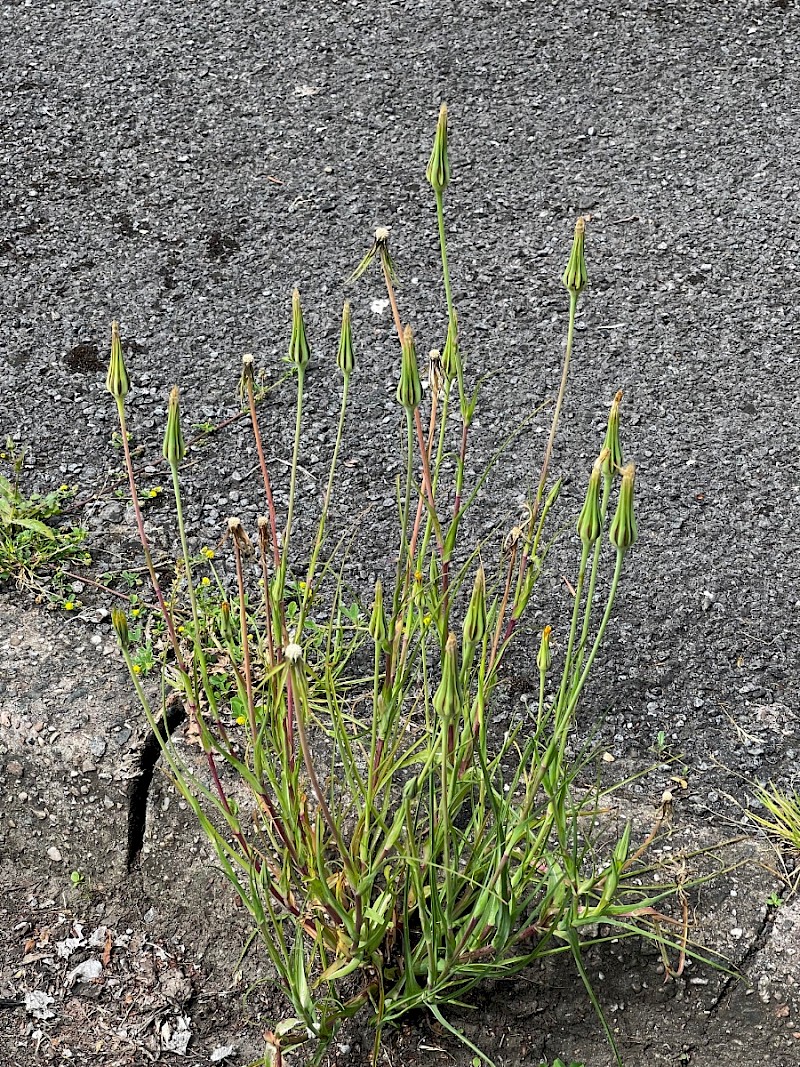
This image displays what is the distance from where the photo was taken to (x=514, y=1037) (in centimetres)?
162

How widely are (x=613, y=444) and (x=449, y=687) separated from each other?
31 centimetres

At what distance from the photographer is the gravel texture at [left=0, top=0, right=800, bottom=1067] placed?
2.02m

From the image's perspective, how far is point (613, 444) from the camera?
1150mm

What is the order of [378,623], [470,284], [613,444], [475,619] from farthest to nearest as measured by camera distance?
[470,284] → [378,623] → [475,619] → [613,444]

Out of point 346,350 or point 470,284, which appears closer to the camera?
point 346,350

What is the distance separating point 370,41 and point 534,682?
97.7 inches

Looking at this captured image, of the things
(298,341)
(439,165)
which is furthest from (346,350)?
(439,165)

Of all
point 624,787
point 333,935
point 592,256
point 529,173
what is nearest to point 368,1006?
point 333,935

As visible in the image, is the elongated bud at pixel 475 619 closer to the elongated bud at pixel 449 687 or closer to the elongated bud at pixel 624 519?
the elongated bud at pixel 449 687

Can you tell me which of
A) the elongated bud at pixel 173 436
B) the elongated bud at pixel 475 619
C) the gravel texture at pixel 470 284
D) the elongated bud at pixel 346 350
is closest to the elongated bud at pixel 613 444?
the elongated bud at pixel 475 619

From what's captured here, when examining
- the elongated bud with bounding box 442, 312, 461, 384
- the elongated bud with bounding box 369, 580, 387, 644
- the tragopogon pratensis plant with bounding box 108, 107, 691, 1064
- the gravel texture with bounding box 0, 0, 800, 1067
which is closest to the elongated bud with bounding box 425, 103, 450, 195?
the tragopogon pratensis plant with bounding box 108, 107, 691, 1064

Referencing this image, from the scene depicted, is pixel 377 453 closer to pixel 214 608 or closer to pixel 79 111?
pixel 214 608

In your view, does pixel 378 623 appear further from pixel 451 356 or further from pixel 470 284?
pixel 470 284

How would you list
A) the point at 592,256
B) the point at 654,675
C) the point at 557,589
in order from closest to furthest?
the point at 654,675 < the point at 557,589 < the point at 592,256
